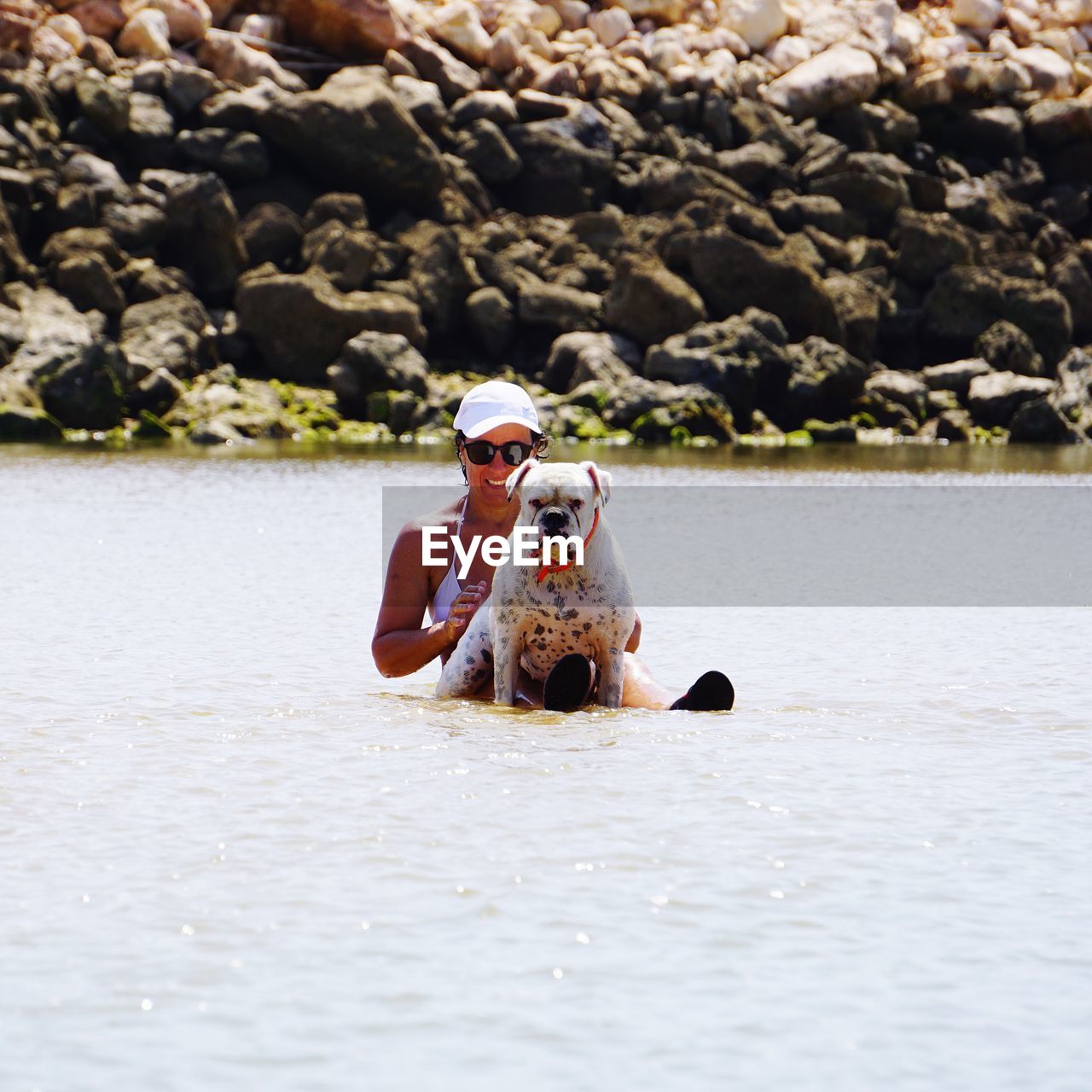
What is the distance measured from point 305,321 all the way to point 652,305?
7.83 meters

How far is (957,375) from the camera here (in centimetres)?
4212

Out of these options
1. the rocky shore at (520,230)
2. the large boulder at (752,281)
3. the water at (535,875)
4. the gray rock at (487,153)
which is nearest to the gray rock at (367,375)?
the rocky shore at (520,230)

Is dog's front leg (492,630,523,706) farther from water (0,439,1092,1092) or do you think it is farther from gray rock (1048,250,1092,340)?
gray rock (1048,250,1092,340)

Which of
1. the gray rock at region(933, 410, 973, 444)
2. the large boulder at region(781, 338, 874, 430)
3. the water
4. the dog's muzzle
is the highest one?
the large boulder at region(781, 338, 874, 430)

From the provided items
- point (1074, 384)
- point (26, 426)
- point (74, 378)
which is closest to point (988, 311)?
point (1074, 384)

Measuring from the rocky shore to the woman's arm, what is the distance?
26.3m

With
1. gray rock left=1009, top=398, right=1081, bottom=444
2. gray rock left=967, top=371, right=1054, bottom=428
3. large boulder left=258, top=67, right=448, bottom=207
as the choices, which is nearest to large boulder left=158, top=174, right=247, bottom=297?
large boulder left=258, top=67, right=448, bottom=207

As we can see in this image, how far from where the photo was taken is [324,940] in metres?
4.02

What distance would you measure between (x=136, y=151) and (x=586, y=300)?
1241 cm

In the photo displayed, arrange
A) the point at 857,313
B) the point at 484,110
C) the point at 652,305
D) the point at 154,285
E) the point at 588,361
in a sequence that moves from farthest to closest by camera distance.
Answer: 1. the point at 484,110
2. the point at 857,313
3. the point at 652,305
4. the point at 154,285
5. the point at 588,361

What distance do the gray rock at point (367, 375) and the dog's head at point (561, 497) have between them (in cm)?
3126

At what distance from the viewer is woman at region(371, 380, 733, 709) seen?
23.3ft

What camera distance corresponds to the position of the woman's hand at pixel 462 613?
724 cm

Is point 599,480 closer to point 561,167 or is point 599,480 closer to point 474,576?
point 474,576
